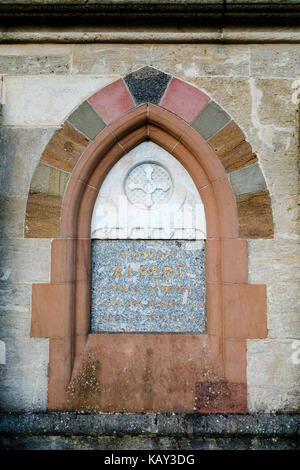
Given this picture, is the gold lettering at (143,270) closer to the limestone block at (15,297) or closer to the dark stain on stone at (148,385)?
the dark stain on stone at (148,385)

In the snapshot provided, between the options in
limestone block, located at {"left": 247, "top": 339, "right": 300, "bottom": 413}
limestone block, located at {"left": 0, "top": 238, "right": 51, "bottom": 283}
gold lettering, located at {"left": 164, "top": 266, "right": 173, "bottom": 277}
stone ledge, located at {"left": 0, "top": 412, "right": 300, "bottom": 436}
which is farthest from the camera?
gold lettering, located at {"left": 164, "top": 266, "right": 173, "bottom": 277}

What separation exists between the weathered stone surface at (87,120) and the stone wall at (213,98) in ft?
0.23

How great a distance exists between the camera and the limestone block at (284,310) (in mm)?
2418

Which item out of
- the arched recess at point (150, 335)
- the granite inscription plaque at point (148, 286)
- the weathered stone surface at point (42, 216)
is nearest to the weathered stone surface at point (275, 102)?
the arched recess at point (150, 335)

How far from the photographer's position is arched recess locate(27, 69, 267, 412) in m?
2.40

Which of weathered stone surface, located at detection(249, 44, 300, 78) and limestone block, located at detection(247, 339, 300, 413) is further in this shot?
weathered stone surface, located at detection(249, 44, 300, 78)

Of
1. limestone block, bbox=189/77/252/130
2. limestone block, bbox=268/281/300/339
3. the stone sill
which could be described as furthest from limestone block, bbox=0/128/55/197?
limestone block, bbox=268/281/300/339

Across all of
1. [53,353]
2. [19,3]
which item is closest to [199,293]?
[53,353]

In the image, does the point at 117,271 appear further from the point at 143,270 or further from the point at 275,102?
the point at 275,102

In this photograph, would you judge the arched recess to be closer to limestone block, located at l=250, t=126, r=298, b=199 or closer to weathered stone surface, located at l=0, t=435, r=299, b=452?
weathered stone surface, located at l=0, t=435, r=299, b=452

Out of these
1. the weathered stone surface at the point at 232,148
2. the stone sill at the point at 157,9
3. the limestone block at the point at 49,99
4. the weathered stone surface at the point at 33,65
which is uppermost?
the stone sill at the point at 157,9

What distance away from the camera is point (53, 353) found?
2424 mm
